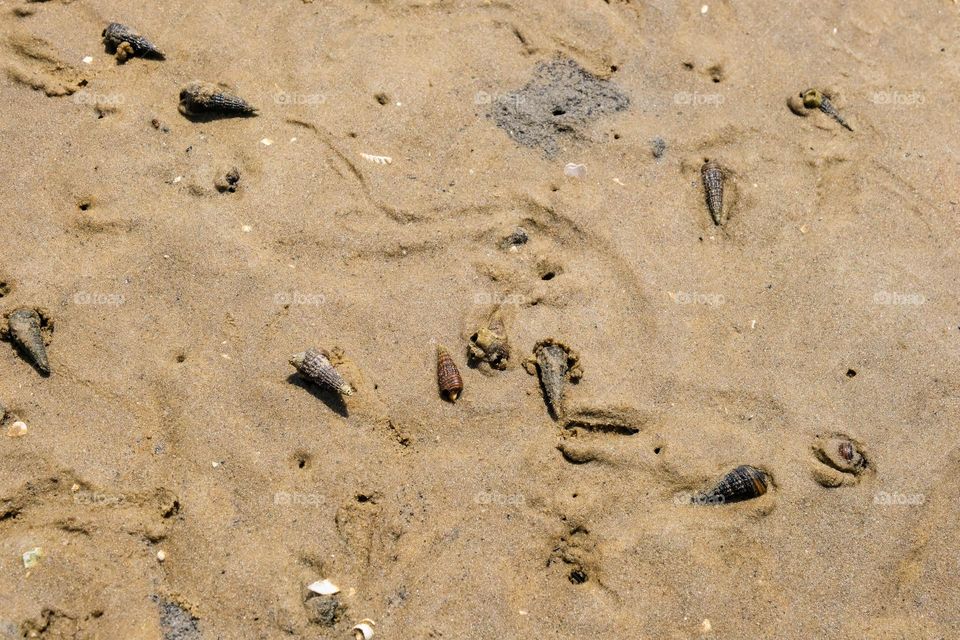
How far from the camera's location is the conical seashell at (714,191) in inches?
230

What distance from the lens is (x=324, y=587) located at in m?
4.43

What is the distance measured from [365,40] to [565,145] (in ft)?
6.63

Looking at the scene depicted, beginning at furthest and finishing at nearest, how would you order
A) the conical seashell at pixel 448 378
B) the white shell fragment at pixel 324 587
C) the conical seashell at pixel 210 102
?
1. the conical seashell at pixel 210 102
2. the conical seashell at pixel 448 378
3. the white shell fragment at pixel 324 587

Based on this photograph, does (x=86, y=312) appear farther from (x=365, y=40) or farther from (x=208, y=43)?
(x=365, y=40)

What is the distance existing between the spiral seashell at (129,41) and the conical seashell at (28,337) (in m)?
2.45

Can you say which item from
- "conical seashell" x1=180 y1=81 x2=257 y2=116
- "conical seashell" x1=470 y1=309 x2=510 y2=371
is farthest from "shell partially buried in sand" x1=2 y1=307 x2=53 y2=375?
"conical seashell" x1=470 y1=309 x2=510 y2=371

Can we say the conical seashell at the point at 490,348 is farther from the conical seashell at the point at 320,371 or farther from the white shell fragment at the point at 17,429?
the white shell fragment at the point at 17,429

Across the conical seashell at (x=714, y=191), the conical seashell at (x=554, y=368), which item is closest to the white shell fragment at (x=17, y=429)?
the conical seashell at (x=554, y=368)

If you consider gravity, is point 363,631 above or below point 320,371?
below

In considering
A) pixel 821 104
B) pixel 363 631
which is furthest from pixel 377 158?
pixel 821 104

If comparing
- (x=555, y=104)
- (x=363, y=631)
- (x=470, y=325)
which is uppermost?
(x=555, y=104)

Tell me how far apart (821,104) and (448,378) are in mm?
4294

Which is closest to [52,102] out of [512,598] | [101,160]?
[101,160]

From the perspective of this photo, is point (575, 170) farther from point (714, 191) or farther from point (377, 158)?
point (377, 158)
